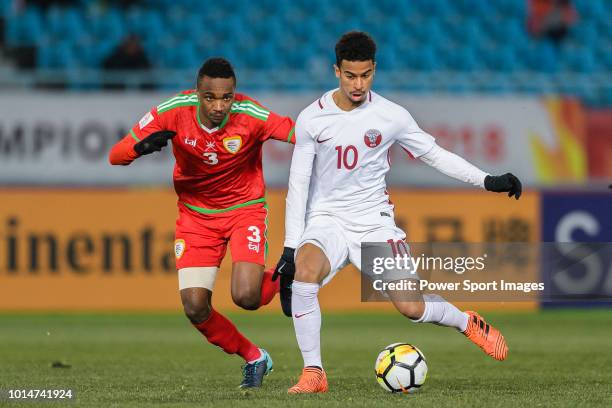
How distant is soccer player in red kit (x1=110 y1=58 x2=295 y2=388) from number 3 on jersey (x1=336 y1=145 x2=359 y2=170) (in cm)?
47

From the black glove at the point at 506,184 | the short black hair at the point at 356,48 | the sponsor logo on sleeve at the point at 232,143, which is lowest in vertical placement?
the black glove at the point at 506,184

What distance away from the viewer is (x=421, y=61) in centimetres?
1753

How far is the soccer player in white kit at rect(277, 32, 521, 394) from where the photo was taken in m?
7.38

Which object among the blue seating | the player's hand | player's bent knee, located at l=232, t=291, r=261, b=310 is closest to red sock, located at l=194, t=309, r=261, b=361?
player's bent knee, located at l=232, t=291, r=261, b=310

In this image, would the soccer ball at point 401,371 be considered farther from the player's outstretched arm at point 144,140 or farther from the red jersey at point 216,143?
the player's outstretched arm at point 144,140

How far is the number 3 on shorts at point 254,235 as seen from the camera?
8070 mm

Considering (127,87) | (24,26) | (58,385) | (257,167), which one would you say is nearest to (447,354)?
(257,167)

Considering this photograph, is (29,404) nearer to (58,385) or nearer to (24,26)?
(58,385)

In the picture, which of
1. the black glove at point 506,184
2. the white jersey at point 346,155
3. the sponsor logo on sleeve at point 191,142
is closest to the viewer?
the black glove at point 506,184

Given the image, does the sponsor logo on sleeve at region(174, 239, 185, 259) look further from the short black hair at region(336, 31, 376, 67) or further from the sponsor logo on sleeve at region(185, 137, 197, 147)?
the short black hair at region(336, 31, 376, 67)

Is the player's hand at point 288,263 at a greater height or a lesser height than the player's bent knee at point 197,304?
greater

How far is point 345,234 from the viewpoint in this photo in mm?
7617

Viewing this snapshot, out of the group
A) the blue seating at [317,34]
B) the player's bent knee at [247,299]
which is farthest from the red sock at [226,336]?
the blue seating at [317,34]

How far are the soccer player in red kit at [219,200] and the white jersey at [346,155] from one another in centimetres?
40
